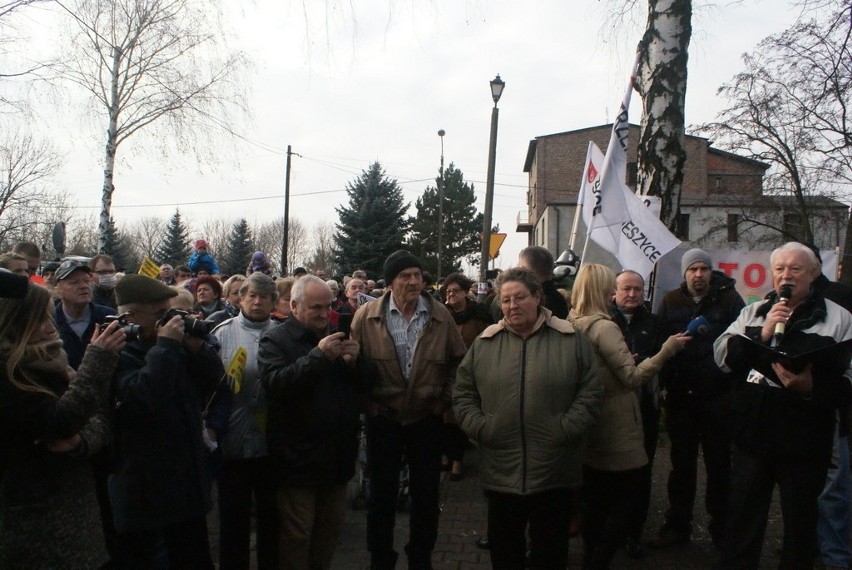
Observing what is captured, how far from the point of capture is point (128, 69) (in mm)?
22312

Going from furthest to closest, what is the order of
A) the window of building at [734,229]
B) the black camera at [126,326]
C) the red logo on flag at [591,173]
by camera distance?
the window of building at [734,229], the red logo on flag at [591,173], the black camera at [126,326]

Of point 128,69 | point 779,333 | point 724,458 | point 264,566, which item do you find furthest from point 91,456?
point 128,69

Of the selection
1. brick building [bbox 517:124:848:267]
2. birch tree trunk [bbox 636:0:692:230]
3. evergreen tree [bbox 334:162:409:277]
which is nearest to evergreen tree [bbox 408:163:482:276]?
brick building [bbox 517:124:848:267]

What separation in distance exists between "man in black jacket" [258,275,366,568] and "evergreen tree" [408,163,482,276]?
52.8 metres

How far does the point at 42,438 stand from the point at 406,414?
2.18 metres

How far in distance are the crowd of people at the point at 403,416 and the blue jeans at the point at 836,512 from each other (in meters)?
0.01

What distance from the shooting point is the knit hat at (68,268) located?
15.4ft

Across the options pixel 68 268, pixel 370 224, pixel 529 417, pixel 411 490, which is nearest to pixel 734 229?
pixel 370 224

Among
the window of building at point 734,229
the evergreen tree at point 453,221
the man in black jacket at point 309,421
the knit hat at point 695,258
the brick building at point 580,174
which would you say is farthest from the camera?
the evergreen tree at point 453,221

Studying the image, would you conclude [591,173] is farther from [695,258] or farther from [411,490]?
[411,490]

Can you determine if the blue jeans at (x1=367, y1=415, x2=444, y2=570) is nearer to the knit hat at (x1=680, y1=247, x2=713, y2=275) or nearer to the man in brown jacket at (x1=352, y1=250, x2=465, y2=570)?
the man in brown jacket at (x1=352, y1=250, x2=465, y2=570)

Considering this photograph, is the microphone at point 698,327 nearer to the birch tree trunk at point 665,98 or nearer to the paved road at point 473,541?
the paved road at point 473,541

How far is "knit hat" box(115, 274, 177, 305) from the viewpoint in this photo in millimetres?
3580

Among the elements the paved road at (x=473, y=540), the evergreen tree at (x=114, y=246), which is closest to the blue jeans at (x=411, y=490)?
the paved road at (x=473, y=540)
